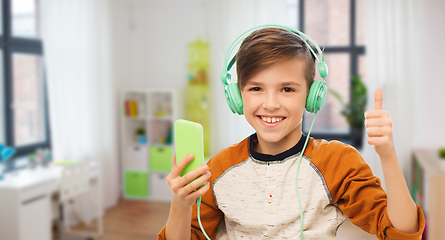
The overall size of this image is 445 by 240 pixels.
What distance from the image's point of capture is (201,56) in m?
4.31

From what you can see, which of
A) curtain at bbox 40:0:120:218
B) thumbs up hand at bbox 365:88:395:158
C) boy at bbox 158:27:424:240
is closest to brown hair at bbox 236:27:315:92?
boy at bbox 158:27:424:240

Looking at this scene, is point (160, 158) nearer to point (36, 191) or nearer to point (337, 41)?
point (36, 191)

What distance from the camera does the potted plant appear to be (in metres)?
3.75

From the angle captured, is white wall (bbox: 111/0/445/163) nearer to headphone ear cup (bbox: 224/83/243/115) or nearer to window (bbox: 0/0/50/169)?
window (bbox: 0/0/50/169)

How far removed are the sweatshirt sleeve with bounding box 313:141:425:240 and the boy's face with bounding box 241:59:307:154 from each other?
0.13 metres

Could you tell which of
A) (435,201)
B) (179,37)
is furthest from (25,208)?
(435,201)

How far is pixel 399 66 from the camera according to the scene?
11.8ft

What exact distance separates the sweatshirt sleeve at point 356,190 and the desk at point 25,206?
2.18 meters

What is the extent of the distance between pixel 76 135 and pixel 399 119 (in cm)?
330

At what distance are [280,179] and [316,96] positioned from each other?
233 millimetres

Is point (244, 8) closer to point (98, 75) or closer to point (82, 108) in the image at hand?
point (98, 75)

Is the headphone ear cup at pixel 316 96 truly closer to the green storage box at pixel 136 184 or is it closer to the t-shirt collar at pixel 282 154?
the t-shirt collar at pixel 282 154

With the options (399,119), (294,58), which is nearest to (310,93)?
(294,58)

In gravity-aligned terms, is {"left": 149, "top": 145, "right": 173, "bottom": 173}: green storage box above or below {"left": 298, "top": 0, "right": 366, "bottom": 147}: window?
below
